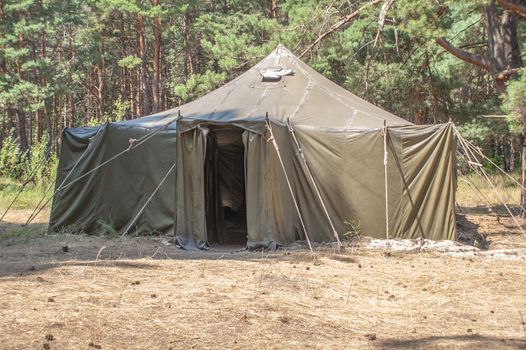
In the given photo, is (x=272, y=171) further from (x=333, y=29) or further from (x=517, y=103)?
(x=333, y=29)

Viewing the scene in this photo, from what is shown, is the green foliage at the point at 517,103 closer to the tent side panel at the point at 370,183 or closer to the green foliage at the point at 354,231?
the tent side panel at the point at 370,183

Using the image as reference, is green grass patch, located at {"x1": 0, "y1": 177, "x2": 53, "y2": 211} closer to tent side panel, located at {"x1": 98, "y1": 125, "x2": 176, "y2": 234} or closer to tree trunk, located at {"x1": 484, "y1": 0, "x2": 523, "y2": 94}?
tent side panel, located at {"x1": 98, "y1": 125, "x2": 176, "y2": 234}

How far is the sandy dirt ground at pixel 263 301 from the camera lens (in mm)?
4008

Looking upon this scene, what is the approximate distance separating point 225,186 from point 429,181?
14.4 ft

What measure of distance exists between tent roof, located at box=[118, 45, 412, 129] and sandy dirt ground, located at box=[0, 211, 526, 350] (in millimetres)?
2191

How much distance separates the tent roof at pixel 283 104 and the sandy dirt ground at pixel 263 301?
219 centimetres

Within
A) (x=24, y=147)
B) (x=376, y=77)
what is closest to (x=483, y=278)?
(x=376, y=77)

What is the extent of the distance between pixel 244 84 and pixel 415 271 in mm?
4778

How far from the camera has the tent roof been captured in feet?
30.6

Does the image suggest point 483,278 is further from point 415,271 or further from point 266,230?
point 266,230

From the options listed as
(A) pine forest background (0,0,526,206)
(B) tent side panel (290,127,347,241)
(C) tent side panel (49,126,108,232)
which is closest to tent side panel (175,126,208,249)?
(B) tent side panel (290,127,347,241)

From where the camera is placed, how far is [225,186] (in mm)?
12016

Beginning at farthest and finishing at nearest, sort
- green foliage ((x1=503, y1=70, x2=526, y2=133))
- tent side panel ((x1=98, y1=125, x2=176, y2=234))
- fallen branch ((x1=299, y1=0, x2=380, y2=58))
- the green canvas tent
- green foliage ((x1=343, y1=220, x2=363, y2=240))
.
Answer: fallen branch ((x1=299, y1=0, x2=380, y2=58))
tent side panel ((x1=98, y1=125, x2=176, y2=234))
green foliage ((x1=503, y1=70, x2=526, y2=133))
green foliage ((x1=343, y1=220, x2=363, y2=240))
the green canvas tent

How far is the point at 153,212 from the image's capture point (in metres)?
9.38
